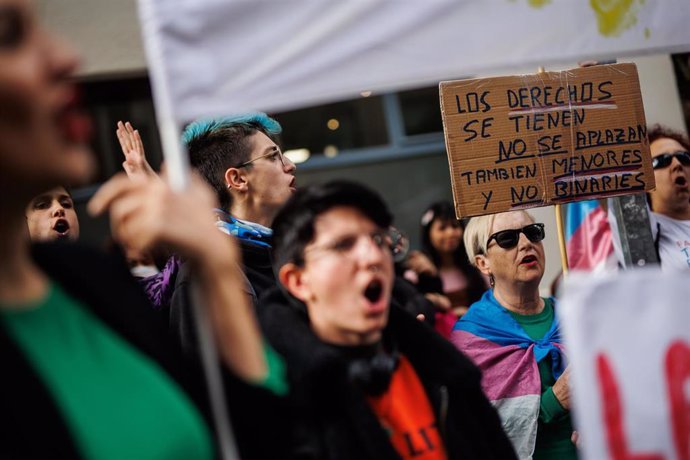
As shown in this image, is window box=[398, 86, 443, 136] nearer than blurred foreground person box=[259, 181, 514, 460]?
No

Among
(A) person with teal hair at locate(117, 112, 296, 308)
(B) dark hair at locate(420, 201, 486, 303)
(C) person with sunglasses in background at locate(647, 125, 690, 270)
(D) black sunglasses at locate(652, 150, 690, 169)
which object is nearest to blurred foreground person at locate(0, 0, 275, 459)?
(A) person with teal hair at locate(117, 112, 296, 308)

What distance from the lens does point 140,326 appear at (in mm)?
1840

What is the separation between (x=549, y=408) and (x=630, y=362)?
1578 mm

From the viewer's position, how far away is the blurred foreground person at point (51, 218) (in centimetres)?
378

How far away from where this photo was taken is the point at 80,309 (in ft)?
5.90

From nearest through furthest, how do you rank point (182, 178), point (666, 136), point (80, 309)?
1. point (80, 309)
2. point (182, 178)
3. point (666, 136)

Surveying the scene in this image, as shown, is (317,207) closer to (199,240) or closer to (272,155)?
(199,240)

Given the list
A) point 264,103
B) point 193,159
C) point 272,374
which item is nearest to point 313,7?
point 264,103

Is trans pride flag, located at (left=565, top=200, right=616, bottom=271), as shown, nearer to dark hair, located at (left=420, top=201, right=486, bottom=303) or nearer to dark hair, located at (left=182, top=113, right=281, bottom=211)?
dark hair, located at (left=420, top=201, right=486, bottom=303)

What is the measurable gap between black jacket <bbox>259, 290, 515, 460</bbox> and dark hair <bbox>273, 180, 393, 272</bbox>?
18cm

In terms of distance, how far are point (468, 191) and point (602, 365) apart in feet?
4.93

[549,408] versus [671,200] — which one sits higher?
[671,200]

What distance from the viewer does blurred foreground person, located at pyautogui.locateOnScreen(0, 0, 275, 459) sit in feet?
5.18

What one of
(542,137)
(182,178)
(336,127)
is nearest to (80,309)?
(182,178)
